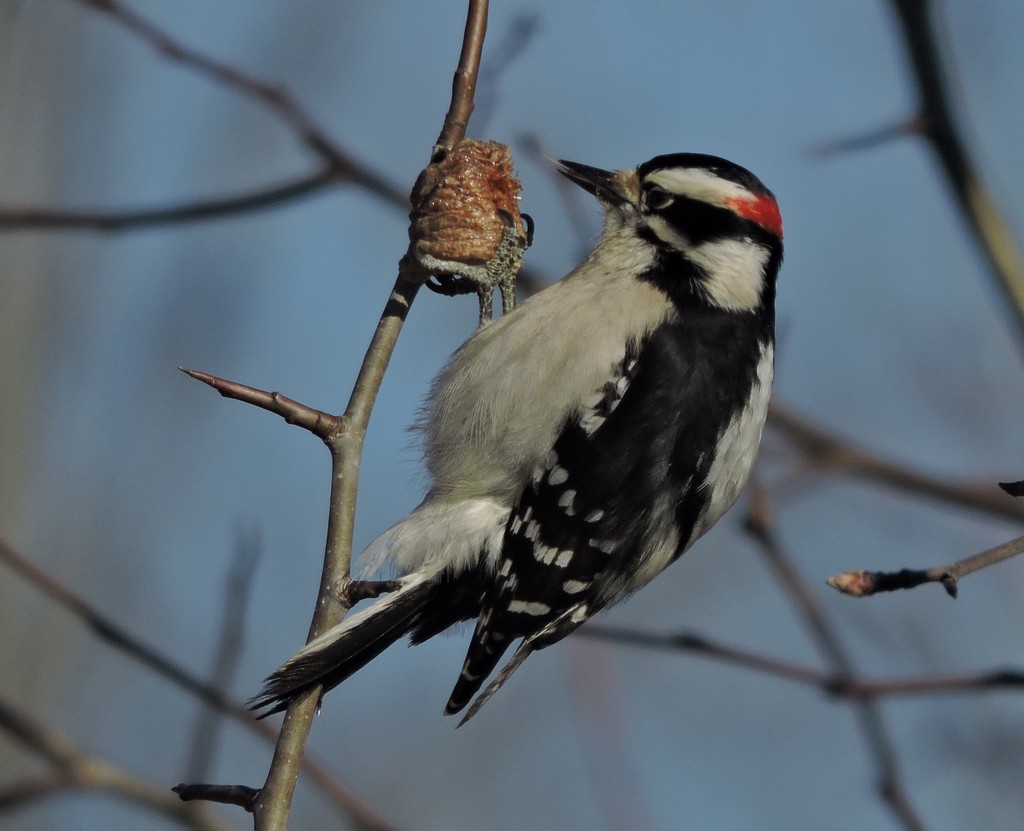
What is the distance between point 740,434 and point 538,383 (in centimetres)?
60

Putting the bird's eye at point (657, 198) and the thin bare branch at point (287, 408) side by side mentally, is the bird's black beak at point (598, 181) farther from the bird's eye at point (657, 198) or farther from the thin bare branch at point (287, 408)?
the thin bare branch at point (287, 408)

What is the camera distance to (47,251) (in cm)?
901

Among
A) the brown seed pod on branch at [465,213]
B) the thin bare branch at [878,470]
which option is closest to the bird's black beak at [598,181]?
the brown seed pod on branch at [465,213]

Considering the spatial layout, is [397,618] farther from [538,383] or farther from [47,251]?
[47,251]

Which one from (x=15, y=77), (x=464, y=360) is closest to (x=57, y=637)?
(x=15, y=77)

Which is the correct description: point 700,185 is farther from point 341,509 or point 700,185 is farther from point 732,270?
point 341,509

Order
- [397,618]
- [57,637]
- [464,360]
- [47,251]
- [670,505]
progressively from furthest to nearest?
[47,251] → [57,637] → [464,360] → [670,505] → [397,618]

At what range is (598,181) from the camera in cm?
408

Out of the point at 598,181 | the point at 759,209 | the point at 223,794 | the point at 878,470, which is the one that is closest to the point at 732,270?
the point at 759,209

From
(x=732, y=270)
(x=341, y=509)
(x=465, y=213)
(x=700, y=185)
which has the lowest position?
(x=341, y=509)

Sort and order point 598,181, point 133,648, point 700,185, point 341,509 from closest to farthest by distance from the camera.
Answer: point 341,509 → point 133,648 → point 700,185 → point 598,181

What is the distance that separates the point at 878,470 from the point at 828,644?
57cm

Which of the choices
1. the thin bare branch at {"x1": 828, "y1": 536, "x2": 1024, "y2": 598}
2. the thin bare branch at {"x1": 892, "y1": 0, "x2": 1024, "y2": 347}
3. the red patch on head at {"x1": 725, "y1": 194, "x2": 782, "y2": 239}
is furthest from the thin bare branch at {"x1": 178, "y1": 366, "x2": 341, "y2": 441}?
the red patch on head at {"x1": 725, "y1": 194, "x2": 782, "y2": 239}

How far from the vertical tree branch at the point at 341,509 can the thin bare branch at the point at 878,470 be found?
56.4 inches
